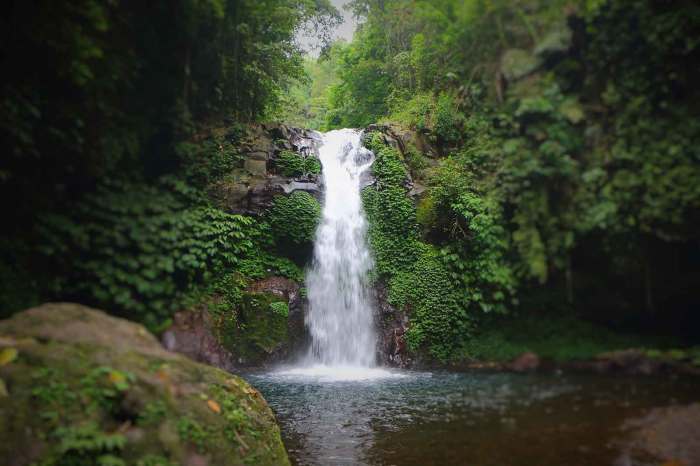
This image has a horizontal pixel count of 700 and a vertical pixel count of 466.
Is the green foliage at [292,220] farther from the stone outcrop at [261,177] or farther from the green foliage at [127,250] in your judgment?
the green foliage at [127,250]

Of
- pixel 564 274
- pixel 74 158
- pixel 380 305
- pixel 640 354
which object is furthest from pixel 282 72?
pixel 640 354

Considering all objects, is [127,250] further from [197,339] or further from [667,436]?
[667,436]

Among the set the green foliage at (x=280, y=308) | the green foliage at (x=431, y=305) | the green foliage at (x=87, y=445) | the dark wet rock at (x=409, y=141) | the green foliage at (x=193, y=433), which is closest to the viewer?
the green foliage at (x=87, y=445)

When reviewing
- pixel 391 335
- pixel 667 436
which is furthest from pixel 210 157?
pixel 667 436

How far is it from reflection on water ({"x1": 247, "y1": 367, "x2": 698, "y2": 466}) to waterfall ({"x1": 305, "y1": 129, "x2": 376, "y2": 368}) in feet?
8.13

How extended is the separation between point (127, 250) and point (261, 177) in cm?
373

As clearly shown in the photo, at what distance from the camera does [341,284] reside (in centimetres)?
815

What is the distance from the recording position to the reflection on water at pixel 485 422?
11.0 feet

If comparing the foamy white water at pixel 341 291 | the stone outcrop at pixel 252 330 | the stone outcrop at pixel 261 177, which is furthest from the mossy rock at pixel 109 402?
the stone outcrop at pixel 261 177

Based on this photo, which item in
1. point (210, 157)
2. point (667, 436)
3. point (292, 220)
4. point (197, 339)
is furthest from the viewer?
point (292, 220)

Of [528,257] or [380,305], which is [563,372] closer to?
[528,257]

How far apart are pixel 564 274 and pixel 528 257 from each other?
53 centimetres

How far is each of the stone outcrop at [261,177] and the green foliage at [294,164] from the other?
90mm

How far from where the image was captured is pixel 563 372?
4324 mm
